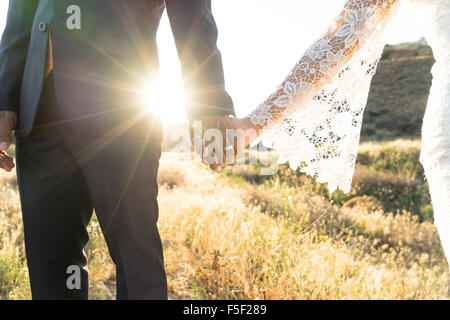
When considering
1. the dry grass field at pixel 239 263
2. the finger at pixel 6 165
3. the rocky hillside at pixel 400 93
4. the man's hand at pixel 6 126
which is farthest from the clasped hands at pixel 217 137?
the rocky hillside at pixel 400 93

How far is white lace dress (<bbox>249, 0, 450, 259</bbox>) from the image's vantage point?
47.8 inches

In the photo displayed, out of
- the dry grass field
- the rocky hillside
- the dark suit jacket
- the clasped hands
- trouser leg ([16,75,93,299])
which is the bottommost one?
the dry grass field

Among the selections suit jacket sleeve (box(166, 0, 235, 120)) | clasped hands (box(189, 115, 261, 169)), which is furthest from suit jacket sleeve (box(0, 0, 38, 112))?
clasped hands (box(189, 115, 261, 169))

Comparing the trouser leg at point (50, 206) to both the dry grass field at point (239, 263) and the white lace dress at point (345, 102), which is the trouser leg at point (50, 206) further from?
the dry grass field at point (239, 263)

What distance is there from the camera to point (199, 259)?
368 centimetres

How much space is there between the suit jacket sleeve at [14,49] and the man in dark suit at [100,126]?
9 cm

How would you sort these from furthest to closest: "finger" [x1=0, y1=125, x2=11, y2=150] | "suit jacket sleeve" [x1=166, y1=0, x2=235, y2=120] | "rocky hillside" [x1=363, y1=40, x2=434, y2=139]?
"rocky hillside" [x1=363, y1=40, x2=434, y2=139]
"finger" [x1=0, y1=125, x2=11, y2=150]
"suit jacket sleeve" [x1=166, y1=0, x2=235, y2=120]

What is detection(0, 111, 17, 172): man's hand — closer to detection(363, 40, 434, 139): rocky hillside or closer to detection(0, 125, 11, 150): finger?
detection(0, 125, 11, 150): finger

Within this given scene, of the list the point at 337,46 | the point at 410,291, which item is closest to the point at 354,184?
the point at 410,291

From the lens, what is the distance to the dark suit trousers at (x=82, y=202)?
1.26 meters

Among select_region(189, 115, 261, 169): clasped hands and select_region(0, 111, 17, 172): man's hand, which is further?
select_region(0, 111, 17, 172): man's hand

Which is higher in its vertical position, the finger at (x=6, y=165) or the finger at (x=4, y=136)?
the finger at (x=4, y=136)

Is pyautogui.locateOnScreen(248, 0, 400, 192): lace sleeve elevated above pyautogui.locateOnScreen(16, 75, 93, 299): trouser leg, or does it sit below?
above
